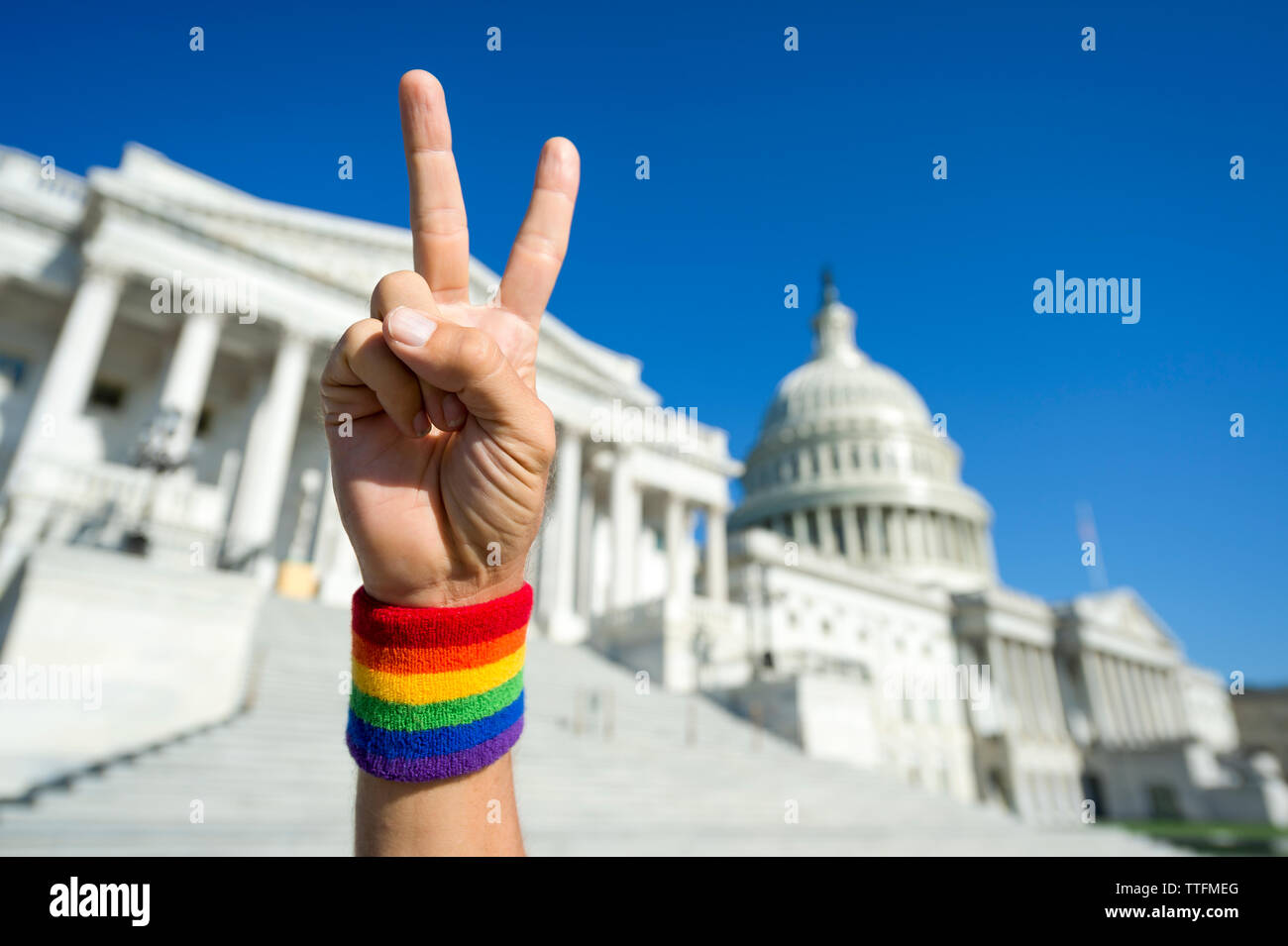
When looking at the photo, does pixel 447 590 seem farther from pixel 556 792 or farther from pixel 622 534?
pixel 622 534

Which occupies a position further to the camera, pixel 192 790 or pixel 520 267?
pixel 192 790

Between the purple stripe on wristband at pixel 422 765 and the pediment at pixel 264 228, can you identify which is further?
the pediment at pixel 264 228

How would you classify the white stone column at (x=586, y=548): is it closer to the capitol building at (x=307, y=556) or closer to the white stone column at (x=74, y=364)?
the capitol building at (x=307, y=556)

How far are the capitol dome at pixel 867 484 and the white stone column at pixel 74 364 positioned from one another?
57942 mm

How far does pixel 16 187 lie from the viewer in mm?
26266

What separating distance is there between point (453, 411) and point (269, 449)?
27.6 metres

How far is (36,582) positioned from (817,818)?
1450cm

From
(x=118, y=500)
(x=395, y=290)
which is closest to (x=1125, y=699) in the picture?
(x=118, y=500)

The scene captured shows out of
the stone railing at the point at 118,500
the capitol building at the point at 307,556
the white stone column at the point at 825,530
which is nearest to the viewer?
the capitol building at the point at 307,556

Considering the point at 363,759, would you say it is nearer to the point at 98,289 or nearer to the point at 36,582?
the point at 36,582

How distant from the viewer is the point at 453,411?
2033mm

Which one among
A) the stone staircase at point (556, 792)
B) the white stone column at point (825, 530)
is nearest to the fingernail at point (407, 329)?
the stone staircase at point (556, 792)

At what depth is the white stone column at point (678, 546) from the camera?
39500 millimetres
